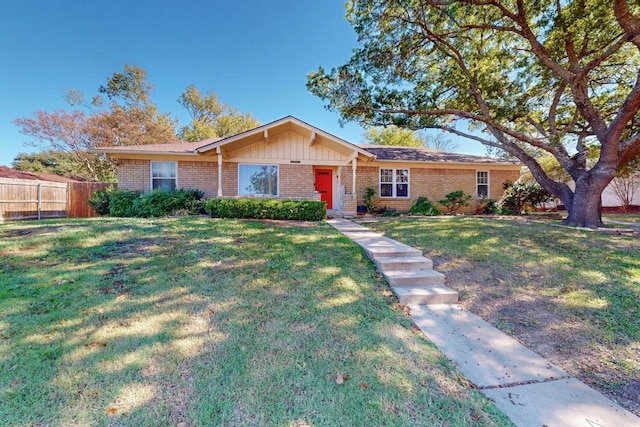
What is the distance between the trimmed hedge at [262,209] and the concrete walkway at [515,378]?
6.64 m

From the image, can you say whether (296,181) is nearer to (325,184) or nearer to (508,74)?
(325,184)

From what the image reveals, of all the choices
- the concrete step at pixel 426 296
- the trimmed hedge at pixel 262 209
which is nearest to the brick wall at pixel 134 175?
the trimmed hedge at pixel 262 209

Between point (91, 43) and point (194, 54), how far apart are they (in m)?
5.98

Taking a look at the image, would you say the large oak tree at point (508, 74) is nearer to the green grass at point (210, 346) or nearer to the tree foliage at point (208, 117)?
the green grass at point (210, 346)

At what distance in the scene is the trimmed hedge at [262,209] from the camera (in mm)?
10016

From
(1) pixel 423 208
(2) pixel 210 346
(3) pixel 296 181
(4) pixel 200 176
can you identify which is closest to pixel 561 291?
(2) pixel 210 346

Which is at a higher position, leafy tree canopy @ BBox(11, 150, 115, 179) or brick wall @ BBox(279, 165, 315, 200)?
leafy tree canopy @ BBox(11, 150, 115, 179)

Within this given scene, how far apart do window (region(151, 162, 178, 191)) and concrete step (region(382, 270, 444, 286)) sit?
11677 millimetres

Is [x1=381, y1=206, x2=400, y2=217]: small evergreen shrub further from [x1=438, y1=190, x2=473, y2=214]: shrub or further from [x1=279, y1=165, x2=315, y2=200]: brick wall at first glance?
[x1=279, y1=165, x2=315, y2=200]: brick wall

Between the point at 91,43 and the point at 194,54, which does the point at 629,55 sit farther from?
the point at 91,43

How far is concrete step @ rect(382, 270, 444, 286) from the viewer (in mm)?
4535

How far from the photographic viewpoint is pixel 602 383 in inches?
100

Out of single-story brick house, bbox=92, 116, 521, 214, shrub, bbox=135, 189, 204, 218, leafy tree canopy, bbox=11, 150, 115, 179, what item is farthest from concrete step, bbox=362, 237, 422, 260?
leafy tree canopy, bbox=11, 150, 115, 179

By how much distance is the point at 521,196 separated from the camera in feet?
49.4
